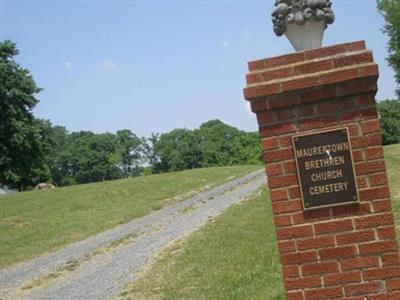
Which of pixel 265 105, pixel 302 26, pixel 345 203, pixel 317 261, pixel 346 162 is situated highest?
pixel 302 26

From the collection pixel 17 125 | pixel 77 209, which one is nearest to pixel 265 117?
pixel 77 209

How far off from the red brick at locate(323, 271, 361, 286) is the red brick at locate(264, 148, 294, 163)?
0.97 metres

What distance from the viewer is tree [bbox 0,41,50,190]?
41.4 metres

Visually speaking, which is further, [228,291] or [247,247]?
[247,247]

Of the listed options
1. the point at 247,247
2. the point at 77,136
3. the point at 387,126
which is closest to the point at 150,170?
the point at 77,136

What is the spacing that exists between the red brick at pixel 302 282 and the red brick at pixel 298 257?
133mm

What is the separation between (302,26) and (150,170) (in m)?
107

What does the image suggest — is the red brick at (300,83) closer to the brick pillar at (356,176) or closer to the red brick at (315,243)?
the brick pillar at (356,176)

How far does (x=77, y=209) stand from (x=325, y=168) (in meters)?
20.6

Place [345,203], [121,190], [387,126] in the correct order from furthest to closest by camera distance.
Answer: [387,126] → [121,190] → [345,203]

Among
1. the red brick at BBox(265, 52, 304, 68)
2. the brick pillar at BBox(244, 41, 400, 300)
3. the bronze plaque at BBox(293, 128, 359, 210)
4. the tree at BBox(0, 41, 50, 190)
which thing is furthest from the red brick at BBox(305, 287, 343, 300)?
the tree at BBox(0, 41, 50, 190)

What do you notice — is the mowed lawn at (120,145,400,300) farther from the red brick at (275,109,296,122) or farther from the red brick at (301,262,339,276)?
the red brick at (275,109,296,122)

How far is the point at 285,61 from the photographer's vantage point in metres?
4.40

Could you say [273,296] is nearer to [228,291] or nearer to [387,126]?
[228,291]
